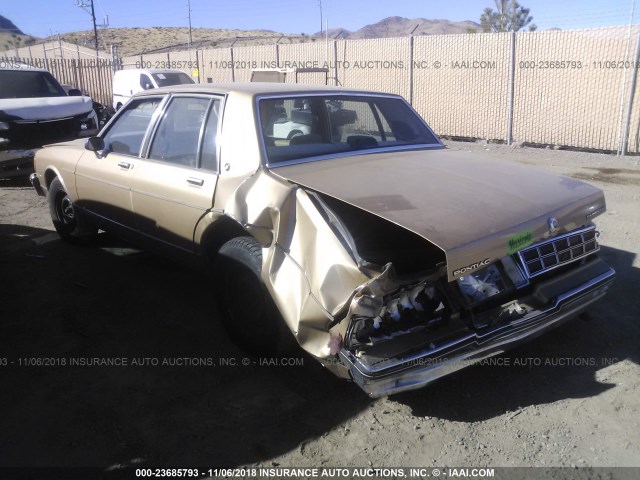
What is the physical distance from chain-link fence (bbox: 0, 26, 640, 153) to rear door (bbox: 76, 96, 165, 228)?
9.79 meters

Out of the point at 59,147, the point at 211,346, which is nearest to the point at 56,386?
the point at 211,346

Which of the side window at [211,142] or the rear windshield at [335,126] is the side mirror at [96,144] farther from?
the rear windshield at [335,126]

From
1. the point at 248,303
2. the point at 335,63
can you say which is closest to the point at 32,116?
the point at 248,303

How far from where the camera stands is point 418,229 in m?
2.65

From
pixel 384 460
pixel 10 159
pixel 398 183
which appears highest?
pixel 398 183

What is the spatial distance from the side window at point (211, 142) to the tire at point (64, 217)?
7.61 feet

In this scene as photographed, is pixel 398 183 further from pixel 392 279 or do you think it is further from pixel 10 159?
pixel 10 159

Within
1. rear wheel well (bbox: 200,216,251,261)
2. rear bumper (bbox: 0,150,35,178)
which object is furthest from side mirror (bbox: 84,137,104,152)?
rear bumper (bbox: 0,150,35,178)

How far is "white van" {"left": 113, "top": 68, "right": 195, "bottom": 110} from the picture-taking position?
16.4m

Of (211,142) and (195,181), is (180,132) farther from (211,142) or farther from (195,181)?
(195,181)

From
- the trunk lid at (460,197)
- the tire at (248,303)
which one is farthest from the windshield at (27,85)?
the trunk lid at (460,197)

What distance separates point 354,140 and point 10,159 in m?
6.71

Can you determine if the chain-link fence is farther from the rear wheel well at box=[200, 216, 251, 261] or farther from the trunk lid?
the rear wheel well at box=[200, 216, 251, 261]

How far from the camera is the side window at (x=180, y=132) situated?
408 cm
